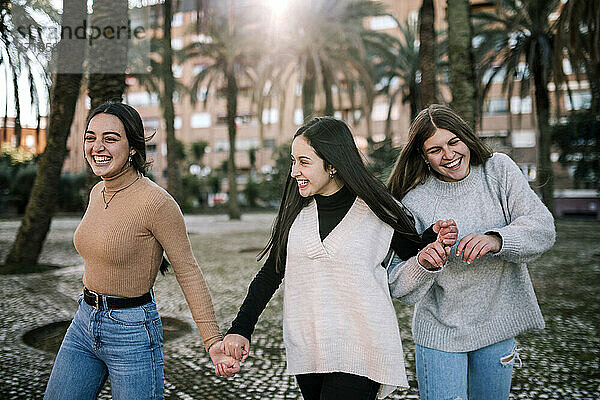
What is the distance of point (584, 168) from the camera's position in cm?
2495

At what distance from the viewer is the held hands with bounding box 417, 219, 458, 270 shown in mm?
1927

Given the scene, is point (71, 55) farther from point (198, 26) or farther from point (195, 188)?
point (195, 188)

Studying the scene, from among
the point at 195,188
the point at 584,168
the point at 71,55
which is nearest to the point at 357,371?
the point at 71,55

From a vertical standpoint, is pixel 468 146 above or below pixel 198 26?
below

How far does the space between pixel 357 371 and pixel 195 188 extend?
41.7 meters

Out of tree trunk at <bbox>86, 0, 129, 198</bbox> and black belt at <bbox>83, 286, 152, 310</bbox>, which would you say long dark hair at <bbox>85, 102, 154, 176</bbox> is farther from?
tree trunk at <bbox>86, 0, 129, 198</bbox>

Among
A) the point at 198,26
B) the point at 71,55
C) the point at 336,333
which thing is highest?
the point at 198,26

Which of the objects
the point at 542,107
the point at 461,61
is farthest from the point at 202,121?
the point at 461,61

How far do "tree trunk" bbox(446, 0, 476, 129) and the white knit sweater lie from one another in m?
4.53

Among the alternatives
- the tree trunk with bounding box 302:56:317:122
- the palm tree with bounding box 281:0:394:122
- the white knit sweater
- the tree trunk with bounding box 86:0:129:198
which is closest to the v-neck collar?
the white knit sweater

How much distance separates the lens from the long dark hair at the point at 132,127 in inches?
88.3

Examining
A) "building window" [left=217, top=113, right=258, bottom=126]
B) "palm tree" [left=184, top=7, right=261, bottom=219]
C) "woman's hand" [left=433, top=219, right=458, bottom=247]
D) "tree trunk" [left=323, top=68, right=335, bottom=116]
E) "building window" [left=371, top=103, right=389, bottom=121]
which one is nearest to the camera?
"woman's hand" [left=433, top=219, right=458, bottom=247]

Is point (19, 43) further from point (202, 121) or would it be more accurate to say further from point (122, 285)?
point (202, 121)

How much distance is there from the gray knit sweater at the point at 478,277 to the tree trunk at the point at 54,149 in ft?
22.2
